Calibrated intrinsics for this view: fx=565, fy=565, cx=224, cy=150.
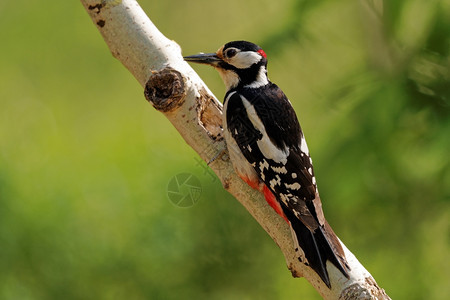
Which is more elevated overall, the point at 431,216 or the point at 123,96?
the point at 123,96

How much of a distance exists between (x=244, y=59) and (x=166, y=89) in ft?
0.81

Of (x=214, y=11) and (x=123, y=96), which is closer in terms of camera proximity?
(x=214, y=11)

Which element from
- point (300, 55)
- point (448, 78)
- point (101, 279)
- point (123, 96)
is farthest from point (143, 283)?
point (123, 96)

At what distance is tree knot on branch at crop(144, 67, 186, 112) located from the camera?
104 cm

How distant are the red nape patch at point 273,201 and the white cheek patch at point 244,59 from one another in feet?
0.99

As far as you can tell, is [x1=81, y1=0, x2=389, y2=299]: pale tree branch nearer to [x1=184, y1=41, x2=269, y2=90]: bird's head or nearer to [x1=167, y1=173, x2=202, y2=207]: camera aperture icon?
[x1=184, y1=41, x2=269, y2=90]: bird's head

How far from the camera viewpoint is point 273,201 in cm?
107

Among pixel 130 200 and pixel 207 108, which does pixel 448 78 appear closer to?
pixel 207 108

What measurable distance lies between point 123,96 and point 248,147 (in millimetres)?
1677

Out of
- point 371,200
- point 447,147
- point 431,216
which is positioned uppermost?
point 447,147

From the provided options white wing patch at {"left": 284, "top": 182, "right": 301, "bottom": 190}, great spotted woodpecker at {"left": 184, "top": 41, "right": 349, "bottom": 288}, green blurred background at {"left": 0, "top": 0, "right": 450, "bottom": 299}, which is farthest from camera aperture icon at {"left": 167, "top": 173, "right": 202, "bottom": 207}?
white wing patch at {"left": 284, "top": 182, "right": 301, "bottom": 190}

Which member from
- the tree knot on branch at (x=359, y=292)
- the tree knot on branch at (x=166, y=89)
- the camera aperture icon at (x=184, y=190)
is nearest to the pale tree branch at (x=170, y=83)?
the tree knot on branch at (x=166, y=89)

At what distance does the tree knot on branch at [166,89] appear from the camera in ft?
3.43

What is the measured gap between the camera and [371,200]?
1633 mm
